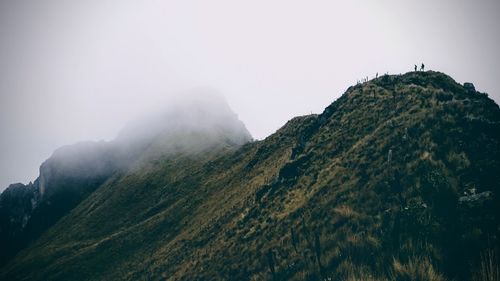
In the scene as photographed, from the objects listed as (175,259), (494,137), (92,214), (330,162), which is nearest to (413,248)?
(494,137)

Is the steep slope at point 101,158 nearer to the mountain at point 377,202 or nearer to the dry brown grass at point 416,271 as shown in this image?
the mountain at point 377,202

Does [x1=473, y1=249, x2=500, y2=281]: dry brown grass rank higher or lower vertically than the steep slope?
lower

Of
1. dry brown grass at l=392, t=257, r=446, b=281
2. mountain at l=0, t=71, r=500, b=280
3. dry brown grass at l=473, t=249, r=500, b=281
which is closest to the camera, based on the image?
dry brown grass at l=473, t=249, r=500, b=281

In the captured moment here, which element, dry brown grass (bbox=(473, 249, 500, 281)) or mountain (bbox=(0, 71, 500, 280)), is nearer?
dry brown grass (bbox=(473, 249, 500, 281))

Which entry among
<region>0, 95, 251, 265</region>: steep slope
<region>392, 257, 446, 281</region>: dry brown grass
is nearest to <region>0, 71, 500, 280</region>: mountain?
<region>392, 257, 446, 281</region>: dry brown grass

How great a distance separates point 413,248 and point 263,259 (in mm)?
8095

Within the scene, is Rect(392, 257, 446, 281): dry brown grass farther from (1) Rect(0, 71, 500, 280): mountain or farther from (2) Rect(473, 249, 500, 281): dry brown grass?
(2) Rect(473, 249, 500, 281): dry brown grass

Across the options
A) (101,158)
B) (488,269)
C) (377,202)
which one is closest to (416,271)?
(488,269)

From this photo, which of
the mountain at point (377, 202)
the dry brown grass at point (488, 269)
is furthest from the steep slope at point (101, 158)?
the dry brown grass at point (488, 269)

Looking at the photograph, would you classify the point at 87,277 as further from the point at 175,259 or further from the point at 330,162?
the point at 330,162

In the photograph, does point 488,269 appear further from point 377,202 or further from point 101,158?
point 101,158

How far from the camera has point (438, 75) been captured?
2447 centimetres

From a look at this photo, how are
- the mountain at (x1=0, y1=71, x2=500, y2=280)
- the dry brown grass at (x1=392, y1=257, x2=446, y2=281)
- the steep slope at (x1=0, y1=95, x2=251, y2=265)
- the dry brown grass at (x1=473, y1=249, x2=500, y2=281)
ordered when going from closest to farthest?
the dry brown grass at (x1=473, y1=249, x2=500, y2=281) → the dry brown grass at (x1=392, y1=257, x2=446, y2=281) → the mountain at (x1=0, y1=71, x2=500, y2=280) → the steep slope at (x1=0, y1=95, x2=251, y2=265)

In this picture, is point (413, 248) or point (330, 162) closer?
point (413, 248)
